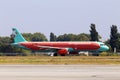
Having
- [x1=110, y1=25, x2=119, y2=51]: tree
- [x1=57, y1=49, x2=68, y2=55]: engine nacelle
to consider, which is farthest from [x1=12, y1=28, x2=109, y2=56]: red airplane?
[x1=110, y1=25, x2=119, y2=51]: tree

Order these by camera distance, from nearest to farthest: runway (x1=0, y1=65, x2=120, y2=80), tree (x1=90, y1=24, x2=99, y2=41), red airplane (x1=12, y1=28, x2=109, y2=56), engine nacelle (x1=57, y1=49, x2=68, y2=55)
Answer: runway (x1=0, y1=65, x2=120, y2=80) < engine nacelle (x1=57, y1=49, x2=68, y2=55) < red airplane (x1=12, y1=28, x2=109, y2=56) < tree (x1=90, y1=24, x2=99, y2=41)

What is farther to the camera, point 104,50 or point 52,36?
point 52,36

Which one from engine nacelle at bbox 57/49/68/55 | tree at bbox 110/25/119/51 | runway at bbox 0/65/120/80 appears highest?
tree at bbox 110/25/119/51

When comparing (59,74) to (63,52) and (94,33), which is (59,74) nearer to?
(63,52)

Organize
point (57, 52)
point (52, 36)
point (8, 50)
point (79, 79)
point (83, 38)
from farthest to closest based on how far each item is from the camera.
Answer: point (52, 36) → point (83, 38) → point (8, 50) → point (57, 52) → point (79, 79)

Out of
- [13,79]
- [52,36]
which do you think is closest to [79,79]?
[13,79]

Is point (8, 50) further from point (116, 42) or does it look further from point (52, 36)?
point (52, 36)

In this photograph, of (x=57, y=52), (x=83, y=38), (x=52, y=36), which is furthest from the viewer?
(x=52, y=36)

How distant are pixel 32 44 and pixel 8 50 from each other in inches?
1349

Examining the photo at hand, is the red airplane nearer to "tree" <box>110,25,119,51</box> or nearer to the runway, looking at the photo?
"tree" <box>110,25,119,51</box>

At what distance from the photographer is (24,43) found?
89500 millimetres

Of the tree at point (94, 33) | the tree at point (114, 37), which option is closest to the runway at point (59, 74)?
the tree at point (114, 37)

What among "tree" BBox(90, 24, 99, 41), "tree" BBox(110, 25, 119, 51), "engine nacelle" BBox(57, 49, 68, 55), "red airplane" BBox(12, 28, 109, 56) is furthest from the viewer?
"tree" BBox(90, 24, 99, 41)

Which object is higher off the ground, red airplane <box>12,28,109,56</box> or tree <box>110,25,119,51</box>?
tree <box>110,25,119,51</box>
